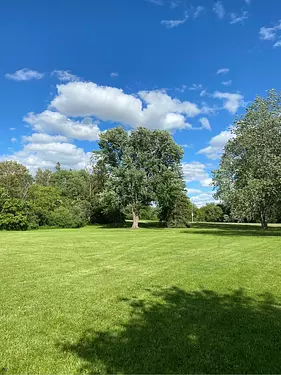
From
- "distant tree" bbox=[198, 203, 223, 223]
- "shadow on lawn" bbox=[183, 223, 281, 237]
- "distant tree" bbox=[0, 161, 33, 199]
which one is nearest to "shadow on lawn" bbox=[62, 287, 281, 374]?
"shadow on lawn" bbox=[183, 223, 281, 237]

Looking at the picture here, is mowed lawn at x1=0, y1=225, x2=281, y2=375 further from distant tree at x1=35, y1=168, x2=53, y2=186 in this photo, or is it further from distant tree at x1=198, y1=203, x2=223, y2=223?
distant tree at x1=198, y1=203, x2=223, y2=223

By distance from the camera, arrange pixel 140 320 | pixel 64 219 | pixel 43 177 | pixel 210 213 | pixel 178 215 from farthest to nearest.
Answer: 1. pixel 210 213
2. pixel 43 177
3. pixel 178 215
4. pixel 64 219
5. pixel 140 320

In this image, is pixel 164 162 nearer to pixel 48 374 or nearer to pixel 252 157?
pixel 252 157

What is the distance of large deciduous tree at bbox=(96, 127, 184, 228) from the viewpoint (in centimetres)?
3866

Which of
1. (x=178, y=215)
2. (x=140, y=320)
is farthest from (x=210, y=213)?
(x=140, y=320)

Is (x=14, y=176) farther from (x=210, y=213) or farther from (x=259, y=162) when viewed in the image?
(x=210, y=213)

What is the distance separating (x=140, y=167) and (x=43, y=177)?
4077cm

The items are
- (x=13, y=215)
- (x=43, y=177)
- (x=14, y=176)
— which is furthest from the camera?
(x=43, y=177)

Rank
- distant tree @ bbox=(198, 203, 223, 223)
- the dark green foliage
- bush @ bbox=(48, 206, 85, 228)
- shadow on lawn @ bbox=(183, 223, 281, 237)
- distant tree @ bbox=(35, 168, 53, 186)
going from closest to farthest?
shadow on lawn @ bbox=(183, 223, 281, 237) → bush @ bbox=(48, 206, 85, 228) → the dark green foliage → distant tree @ bbox=(35, 168, 53, 186) → distant tree @ bbox=(198, 203, 223, 223)

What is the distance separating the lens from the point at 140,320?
504 centimetres

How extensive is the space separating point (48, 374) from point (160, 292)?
367cm

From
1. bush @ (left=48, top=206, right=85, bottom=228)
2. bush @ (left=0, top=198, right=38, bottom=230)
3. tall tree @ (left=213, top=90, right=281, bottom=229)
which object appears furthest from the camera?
bush @ (left=48, top=206, right=85, bottom=228)

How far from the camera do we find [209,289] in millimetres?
7000

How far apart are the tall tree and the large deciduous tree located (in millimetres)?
15615
